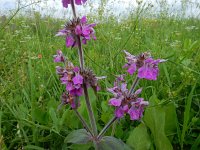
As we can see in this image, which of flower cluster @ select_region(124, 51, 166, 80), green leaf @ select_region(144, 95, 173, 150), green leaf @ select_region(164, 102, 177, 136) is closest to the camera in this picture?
flower cluster @ select_region(124, 51, 166, 80)

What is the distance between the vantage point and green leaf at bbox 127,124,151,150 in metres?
1.32

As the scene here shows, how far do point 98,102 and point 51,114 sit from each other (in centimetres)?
43

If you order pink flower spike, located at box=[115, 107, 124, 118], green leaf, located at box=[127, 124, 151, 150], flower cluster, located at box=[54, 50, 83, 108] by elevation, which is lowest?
green leaf, located at box=[127, 124, 151, 150]

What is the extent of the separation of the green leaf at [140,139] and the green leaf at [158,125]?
0.03 metres

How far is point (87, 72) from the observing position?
118 centimetres

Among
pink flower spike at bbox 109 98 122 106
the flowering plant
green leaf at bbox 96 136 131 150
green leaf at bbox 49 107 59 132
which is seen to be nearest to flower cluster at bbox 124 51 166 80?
the flowering plant

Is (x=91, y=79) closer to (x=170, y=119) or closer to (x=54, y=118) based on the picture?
(x=54, y=118)

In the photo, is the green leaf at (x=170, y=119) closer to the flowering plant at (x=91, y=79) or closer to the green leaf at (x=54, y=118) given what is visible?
the flowering plant at (x=91, y=79)

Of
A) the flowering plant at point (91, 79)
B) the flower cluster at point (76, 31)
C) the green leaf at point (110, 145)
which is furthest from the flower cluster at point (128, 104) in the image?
the flower cluster at point (76, 31)

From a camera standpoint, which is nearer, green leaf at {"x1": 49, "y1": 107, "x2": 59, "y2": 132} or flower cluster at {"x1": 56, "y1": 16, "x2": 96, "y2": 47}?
flower cluster at {"x1": 56, "y1": 16, "x2": 96, "y2": 47}

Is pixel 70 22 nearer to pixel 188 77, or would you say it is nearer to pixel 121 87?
pixel 121 87

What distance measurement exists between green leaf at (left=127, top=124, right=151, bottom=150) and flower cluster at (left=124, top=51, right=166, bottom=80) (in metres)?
0.30

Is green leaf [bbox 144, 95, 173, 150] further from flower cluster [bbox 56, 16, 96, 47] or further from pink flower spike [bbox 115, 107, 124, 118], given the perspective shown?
flower cluster [bbox 56, 16, 96, 47]

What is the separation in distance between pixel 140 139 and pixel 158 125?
9cm
